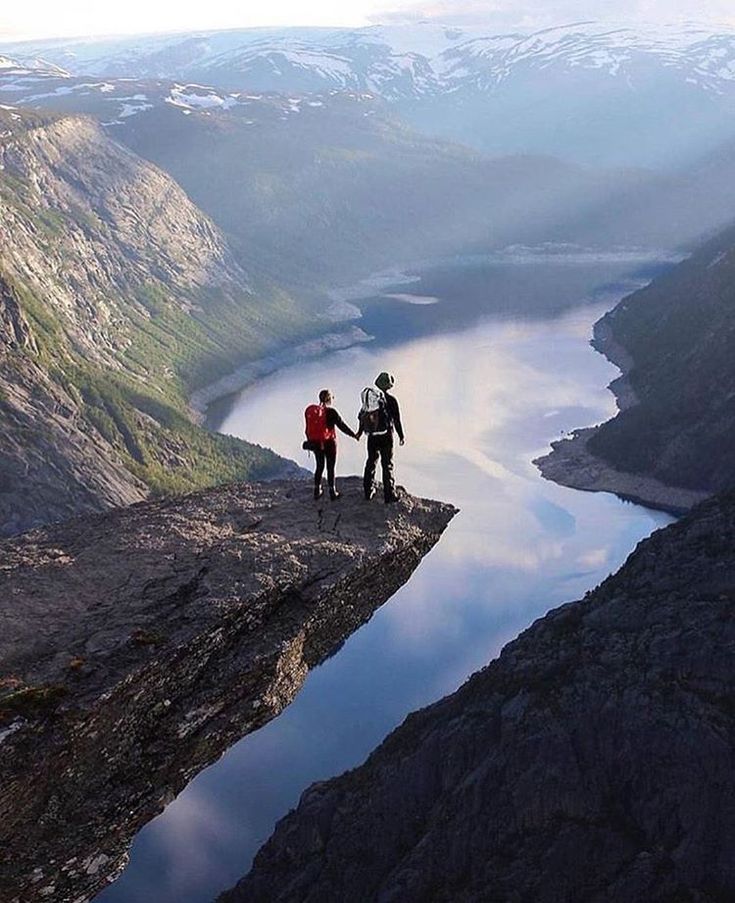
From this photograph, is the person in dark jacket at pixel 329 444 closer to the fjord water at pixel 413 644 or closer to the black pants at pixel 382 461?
the black pants at pixel 382 461

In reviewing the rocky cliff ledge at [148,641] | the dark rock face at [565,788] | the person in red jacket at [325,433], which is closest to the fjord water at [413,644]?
the person in red jacket at [325,433]

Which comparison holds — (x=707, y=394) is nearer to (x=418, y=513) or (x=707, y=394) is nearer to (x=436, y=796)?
(x=436, y=796)

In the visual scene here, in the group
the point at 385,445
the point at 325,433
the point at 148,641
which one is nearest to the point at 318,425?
the point at 325,433

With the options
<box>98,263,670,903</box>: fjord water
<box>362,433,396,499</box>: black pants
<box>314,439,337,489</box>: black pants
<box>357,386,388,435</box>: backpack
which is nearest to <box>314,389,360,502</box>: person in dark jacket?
<box>314,439,337,489</box>: black pants

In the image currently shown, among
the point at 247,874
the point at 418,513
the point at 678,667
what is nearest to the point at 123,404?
the point at 247,874

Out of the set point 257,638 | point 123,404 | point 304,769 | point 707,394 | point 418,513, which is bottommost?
point 257,638

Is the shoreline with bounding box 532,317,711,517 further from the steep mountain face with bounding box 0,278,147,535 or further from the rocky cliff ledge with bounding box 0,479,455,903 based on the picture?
the rocky cliff ledge with bounding box 0,479,455,903

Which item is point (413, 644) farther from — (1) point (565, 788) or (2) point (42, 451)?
(2) point (42, 451)
